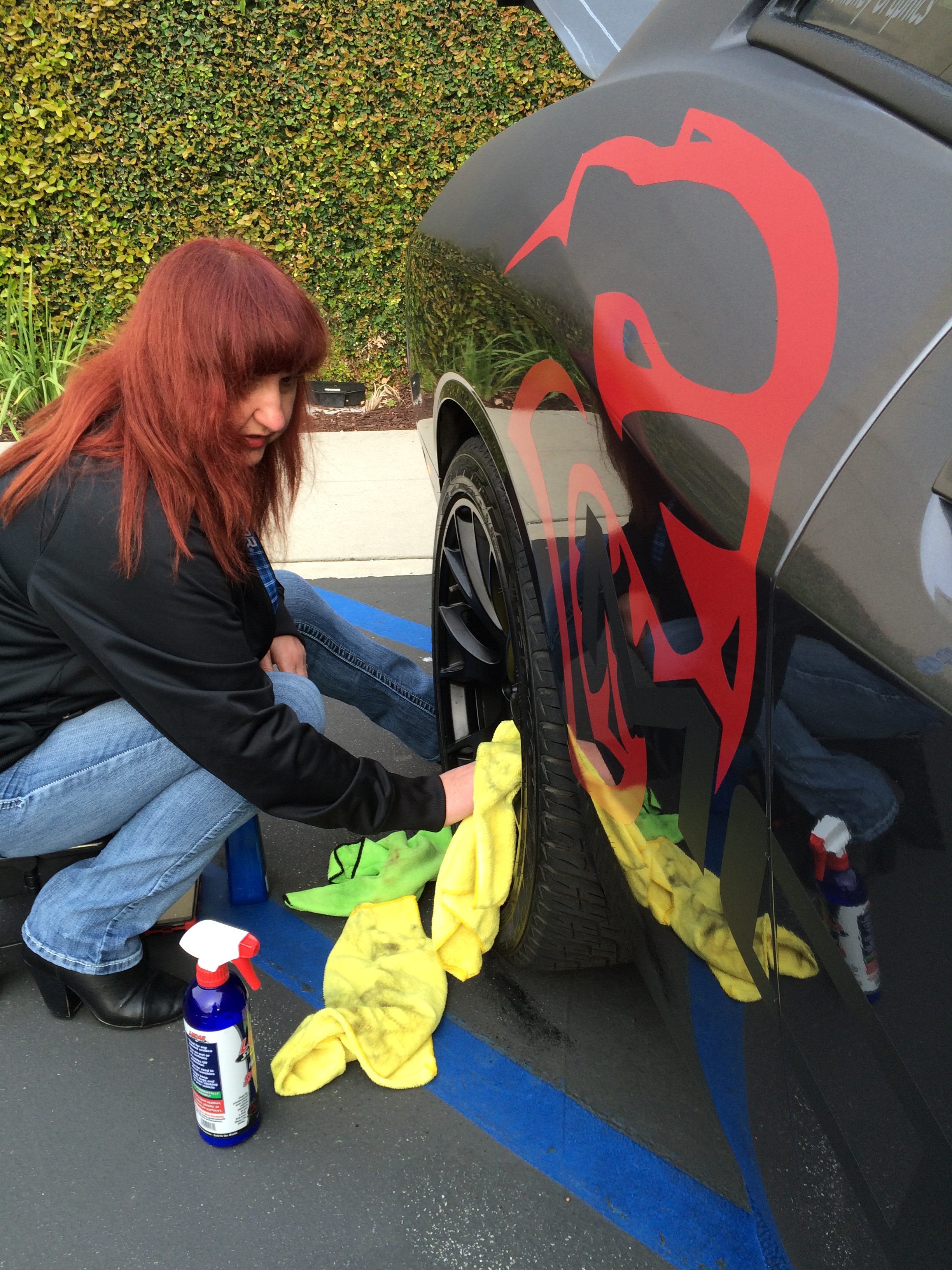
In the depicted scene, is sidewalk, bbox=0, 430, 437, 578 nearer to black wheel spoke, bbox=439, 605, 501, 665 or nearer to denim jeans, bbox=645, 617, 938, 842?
black wheel spoke, bbox=439, 605, 501, 665

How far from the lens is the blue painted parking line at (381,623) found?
315 cm

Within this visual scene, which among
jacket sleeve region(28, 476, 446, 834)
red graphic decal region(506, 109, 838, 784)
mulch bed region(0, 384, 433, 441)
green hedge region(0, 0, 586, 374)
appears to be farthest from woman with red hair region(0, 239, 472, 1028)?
mulch bed region(0, 384, 433, 441)

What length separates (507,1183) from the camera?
1488mm

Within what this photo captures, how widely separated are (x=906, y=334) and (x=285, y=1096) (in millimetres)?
1436

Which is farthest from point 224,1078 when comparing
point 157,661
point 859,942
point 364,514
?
point 364,514

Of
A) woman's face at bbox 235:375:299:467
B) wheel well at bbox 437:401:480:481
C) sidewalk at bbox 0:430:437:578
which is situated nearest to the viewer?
woman's face at bbox 235:375:299:467

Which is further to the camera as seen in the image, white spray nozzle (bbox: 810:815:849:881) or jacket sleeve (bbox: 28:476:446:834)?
jacket sleeve (bbox: 28:476:446:834)

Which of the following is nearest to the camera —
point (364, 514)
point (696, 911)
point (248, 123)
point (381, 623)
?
point (696, 911)

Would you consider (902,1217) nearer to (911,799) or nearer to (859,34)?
(911,799)

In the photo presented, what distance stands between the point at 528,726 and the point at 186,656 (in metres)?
0.51

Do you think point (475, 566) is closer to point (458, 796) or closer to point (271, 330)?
point (458, 796)

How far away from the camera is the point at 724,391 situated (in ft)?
2.98

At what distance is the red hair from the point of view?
1.43 m

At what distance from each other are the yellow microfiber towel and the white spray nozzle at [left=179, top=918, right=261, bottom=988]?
55cm
